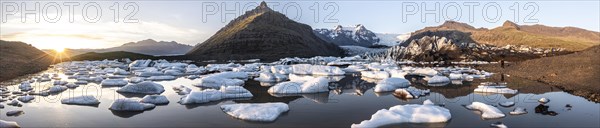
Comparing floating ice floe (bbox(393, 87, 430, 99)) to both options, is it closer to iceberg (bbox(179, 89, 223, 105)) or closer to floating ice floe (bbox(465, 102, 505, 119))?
floating ice floe (bbox(465, 102, 505, 119))

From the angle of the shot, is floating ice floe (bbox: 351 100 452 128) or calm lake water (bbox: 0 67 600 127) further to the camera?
calm lake water (bbox: 0 67 600 127)

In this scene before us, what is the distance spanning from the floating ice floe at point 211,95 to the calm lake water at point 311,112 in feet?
1.96

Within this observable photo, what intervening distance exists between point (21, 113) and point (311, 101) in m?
12.8

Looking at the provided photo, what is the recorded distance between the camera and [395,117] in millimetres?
14227

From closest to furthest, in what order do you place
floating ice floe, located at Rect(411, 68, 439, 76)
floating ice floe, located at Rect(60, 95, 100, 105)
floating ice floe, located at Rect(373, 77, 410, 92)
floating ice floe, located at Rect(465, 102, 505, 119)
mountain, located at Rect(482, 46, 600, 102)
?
floating ice floe, located at Rect(465, 102, 505, 119) → floating ice floe, located at Rect(60, 95, 100, 105) → mountain, located at Rect(482, 46, 600, 102) → floating ice floe, located at Rect(373, 77, 410, 92) → floating ice floe, located at Rect(411, 68, 439, 76)

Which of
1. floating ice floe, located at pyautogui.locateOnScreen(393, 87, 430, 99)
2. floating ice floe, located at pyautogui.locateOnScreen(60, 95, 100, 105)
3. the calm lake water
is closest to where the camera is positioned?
the calm lake water

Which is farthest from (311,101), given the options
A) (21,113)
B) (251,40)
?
(251,40)

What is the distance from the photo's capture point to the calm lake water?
14.4 metres

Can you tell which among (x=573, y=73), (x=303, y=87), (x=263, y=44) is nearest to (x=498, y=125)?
(x=303, y=87)

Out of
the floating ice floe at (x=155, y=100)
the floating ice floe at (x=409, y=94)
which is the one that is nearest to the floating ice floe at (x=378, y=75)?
the floating ice floe at (x=409, y=94)

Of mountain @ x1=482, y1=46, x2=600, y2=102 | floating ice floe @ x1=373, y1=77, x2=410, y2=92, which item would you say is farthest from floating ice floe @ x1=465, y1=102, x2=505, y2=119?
mountain @ x1=482, y1=46, x2=600, y2=102

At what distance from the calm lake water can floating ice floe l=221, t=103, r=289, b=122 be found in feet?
0.91

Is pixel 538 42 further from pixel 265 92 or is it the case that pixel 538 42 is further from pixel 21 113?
pixel 21 113

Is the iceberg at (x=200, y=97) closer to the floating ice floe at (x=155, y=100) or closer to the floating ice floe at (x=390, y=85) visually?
the floating ice floe at (x=155, y=100)
